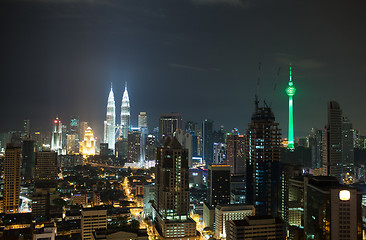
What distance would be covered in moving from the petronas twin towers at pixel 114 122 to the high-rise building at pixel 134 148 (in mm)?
4241

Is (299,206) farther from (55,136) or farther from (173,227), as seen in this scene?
(55,136)

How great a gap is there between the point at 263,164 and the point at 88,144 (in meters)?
25.9

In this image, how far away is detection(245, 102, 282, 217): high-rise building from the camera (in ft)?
39.4

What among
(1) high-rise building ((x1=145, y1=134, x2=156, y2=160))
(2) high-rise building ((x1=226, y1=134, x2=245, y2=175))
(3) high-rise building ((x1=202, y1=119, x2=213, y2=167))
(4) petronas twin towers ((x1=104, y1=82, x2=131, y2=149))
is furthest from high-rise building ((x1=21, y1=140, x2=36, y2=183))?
(4) petronas twin towers ((x1=104, y1=82, x2=131, y2=149))

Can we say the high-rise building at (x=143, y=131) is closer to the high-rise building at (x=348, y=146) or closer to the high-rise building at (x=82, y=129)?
the high-rise building at (x=82, y=129)

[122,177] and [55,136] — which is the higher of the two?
[55,136]

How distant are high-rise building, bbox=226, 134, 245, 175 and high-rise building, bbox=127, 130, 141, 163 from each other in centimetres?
1067

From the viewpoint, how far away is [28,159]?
20.7 meters

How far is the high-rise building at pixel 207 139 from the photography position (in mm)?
27562

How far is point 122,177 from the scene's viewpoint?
78.2ft

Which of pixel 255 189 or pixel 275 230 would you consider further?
pixel 255 189

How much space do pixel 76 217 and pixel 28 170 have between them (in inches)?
368

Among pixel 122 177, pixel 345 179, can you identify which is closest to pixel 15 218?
pixel 122 177

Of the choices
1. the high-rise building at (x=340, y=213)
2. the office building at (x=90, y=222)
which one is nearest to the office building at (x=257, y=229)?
the high-rise building at (x=340, y=213)
